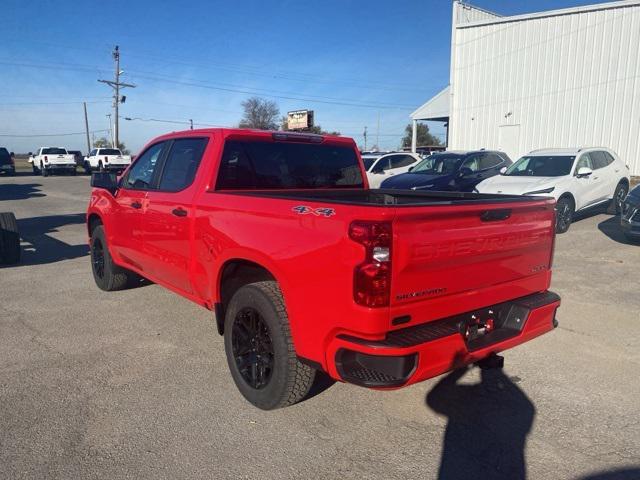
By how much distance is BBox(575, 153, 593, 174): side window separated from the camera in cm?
1077

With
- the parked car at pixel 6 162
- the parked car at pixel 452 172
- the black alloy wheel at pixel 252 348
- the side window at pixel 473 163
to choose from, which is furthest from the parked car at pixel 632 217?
the parked car at pixel 6 162

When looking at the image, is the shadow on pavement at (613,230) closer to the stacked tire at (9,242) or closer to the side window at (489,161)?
the side window at (489,161)

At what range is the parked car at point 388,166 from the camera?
1667 centimetres

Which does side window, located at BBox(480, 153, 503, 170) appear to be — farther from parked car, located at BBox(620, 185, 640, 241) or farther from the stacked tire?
the stacked tire

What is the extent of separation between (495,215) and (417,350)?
3.30ft

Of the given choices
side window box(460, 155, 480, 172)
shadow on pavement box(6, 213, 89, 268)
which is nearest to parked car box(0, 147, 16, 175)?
shadow on pavement box(6, 213, 89, 268)

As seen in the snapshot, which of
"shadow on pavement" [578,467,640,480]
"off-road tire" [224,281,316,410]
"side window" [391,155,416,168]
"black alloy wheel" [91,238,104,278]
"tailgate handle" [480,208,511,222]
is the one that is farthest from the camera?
"side window" [391,155,416,168]

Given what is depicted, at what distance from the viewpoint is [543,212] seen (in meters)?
3.44

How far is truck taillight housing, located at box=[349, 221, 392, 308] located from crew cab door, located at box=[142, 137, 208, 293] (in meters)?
1.84

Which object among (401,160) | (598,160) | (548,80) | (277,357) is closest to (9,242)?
(277,357)

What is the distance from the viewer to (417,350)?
102 inches

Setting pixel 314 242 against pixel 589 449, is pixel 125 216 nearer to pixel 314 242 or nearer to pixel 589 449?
pixel 314 242

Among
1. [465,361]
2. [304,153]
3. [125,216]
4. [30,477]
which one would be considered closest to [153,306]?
[125,216]

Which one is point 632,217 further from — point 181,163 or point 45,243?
point 45,243
